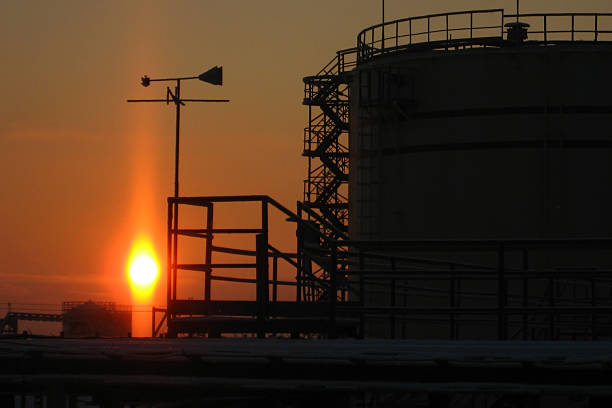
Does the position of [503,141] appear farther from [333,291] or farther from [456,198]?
[333,291]

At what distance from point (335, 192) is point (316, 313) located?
27965 millimetres

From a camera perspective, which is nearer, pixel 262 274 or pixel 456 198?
pixel 262 274

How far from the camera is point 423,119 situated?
2933cm

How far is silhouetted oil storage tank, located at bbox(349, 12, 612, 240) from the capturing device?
27.7 m

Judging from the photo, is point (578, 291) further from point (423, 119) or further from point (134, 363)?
point (134, 363)

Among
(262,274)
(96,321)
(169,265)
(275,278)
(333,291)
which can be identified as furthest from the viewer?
(96,321)

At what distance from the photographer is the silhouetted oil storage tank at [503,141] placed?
27688 mm

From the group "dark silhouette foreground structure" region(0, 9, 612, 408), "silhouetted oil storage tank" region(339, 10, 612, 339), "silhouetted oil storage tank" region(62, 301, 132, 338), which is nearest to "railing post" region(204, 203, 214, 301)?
"dark silhouette foreground structure" region(0, 9, 612, 408)

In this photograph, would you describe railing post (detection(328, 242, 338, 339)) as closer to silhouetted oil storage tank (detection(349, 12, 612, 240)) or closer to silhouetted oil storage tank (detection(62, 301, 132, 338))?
silhouetted oil storage tank (detection(349, 12, 612, 240))

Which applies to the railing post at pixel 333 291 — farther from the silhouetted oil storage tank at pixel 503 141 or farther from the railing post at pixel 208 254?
the silhouetted oil storage tank at pixel 503 141

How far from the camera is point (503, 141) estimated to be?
2789 cm

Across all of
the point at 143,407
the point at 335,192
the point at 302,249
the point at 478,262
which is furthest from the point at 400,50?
the point at 143,407

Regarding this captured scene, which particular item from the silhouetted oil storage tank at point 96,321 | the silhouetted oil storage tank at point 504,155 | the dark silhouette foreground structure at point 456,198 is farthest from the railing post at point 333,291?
the silhouetted oil storage tank at point 96,321

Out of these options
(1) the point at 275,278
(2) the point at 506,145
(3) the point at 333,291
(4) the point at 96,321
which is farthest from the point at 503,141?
(4) the point at 96,321
